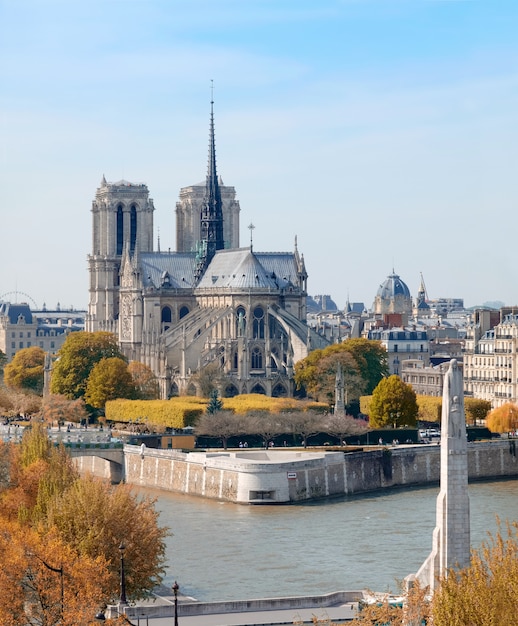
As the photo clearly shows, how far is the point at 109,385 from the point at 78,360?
5.60m

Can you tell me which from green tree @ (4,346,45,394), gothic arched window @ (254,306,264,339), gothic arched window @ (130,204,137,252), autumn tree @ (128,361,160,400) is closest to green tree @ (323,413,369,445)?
autumn tree @ (128,361,160,400)

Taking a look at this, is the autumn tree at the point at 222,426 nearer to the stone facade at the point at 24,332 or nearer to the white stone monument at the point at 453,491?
the white stone monument at the point at 453,491

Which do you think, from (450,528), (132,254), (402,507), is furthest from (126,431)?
(450,528)

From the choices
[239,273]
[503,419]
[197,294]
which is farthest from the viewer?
[197,294]

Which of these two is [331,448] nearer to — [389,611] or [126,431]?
[126,431]

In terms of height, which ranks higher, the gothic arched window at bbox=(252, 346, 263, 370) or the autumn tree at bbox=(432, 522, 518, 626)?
the gothic arched window at bbox=(252, 346, 263, 370)

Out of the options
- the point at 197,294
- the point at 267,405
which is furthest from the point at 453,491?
the point at 197,294

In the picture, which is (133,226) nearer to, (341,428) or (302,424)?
(302,424)

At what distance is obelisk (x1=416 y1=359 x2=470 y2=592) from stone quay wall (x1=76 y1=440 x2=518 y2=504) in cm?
3424

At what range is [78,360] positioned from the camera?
10762 centimetres

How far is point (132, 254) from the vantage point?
423 ft

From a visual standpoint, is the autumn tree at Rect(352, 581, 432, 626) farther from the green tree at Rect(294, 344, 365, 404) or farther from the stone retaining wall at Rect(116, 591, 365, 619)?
the green tree at Rect(294, 344, 365, 404)

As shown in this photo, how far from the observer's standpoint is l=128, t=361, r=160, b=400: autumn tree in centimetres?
10569

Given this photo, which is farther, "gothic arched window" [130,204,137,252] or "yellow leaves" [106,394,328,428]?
"gothic arched window" [130,204,137,252]
